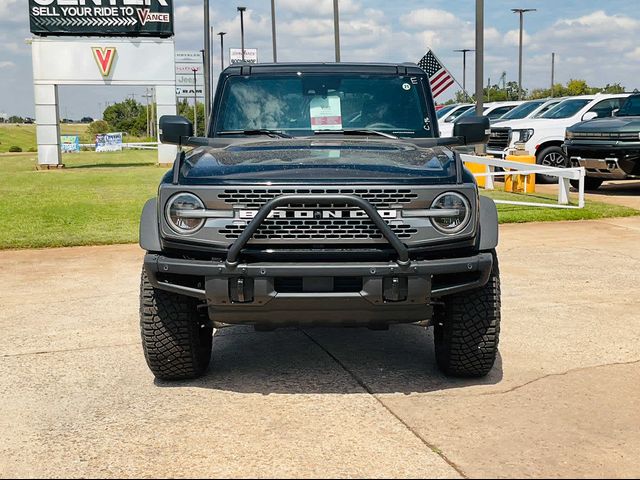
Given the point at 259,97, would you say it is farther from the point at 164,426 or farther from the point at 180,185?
the point at 164,426

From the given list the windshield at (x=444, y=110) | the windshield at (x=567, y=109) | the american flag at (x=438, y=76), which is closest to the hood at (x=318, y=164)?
the american flag at (x=438, y=76)

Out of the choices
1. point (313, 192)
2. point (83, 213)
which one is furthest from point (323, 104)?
point (83, 213)

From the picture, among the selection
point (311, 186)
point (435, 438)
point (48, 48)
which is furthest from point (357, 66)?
point (48, 48)

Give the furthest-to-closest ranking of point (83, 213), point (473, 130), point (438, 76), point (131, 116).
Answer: point (131, 116)
point (438, 76)
point (83, 213)
point (473, 130)

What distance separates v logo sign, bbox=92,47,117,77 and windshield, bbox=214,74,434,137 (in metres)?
24.6

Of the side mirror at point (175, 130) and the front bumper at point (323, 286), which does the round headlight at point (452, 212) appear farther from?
the side mirror at point (175, 130)

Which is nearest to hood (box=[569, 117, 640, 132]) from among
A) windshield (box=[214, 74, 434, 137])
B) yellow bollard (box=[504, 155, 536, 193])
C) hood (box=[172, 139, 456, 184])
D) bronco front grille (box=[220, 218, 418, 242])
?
yellow bollard (box=[504, 155, 536, 193])

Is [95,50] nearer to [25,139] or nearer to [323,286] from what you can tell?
[323,286]

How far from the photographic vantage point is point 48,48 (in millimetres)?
28859

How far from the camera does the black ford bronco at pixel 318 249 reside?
14.0 feet

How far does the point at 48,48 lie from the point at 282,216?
26875mm

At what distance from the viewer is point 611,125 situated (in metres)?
15.0

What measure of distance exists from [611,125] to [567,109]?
351 cm

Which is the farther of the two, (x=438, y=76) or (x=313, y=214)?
(x=438, y=76)
